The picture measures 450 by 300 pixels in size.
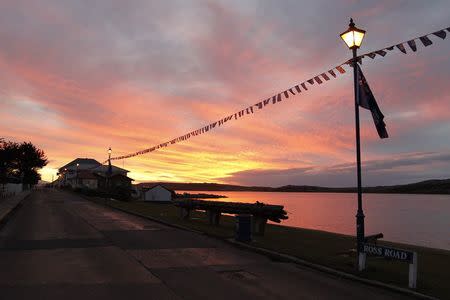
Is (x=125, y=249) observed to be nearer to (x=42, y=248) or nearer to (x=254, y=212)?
(x=42, y=248)

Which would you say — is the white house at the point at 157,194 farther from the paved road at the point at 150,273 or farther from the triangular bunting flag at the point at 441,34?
the triangular bunting flag at the point at 441,34

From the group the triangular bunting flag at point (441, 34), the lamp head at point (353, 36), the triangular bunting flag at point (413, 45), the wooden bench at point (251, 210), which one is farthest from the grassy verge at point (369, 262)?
the lamp head at point (353, 36)

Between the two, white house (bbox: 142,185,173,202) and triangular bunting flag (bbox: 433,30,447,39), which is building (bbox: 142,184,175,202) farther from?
triangular bunting flag (bbox: 433,30,447,39)

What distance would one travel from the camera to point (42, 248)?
1422 centimetres


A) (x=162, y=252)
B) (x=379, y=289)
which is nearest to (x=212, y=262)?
(x=162, y=252)

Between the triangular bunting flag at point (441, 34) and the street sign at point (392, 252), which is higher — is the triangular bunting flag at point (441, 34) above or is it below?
above

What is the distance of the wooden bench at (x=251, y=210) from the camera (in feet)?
59.5

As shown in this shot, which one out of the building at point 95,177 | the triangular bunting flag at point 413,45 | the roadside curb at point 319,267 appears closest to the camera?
the roadside curb at point 319,267

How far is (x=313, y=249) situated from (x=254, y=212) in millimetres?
4723

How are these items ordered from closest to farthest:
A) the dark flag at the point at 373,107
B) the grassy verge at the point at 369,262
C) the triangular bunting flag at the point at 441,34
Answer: the grassy verge at the point at 369,262
the triangular bunting flag at the point at 441,34
the dark flag at the point at 373,107

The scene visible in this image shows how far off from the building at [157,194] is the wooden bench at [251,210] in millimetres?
67163

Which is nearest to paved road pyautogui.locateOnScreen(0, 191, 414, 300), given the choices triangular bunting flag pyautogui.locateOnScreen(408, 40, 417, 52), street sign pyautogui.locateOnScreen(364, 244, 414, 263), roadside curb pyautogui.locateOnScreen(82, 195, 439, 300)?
roadside curb pyautogui.locateOnScreen(82, 195, 439, 300)

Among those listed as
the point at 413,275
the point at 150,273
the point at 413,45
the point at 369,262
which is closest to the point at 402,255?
the point at 413,275

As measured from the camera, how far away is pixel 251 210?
18.9 metres
